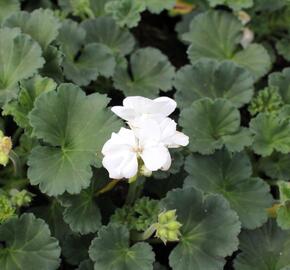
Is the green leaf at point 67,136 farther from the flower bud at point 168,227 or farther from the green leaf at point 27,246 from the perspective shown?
the flower bud at point 168,227

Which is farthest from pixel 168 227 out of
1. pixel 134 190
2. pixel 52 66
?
pixel 52 66

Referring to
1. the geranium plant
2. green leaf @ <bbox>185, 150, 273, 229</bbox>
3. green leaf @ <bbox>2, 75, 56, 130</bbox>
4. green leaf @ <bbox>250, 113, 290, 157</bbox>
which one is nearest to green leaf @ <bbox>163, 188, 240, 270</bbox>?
the geranium plant

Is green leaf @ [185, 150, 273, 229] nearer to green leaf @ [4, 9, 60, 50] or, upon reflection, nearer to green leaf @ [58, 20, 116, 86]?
green leaf @ [58, 20, 116, 86]

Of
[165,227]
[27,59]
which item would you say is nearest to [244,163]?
[165,227]

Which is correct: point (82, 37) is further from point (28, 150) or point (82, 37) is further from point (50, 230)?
point (50, 230)

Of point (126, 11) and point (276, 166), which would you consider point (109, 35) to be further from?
point (276, 166)

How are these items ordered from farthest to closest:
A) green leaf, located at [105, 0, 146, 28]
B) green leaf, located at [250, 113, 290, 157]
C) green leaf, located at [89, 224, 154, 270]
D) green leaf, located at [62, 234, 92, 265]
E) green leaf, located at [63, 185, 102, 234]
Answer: green leaf, located at [105, 0, 146, 28] → green leaf, located at [250, 113, 290, 157] → green leaf, located at [62, 234, 92, 265] → green leaf, located at [63, 185, 102, 234] → green leaf, located at [89, 224, 154, 270]
